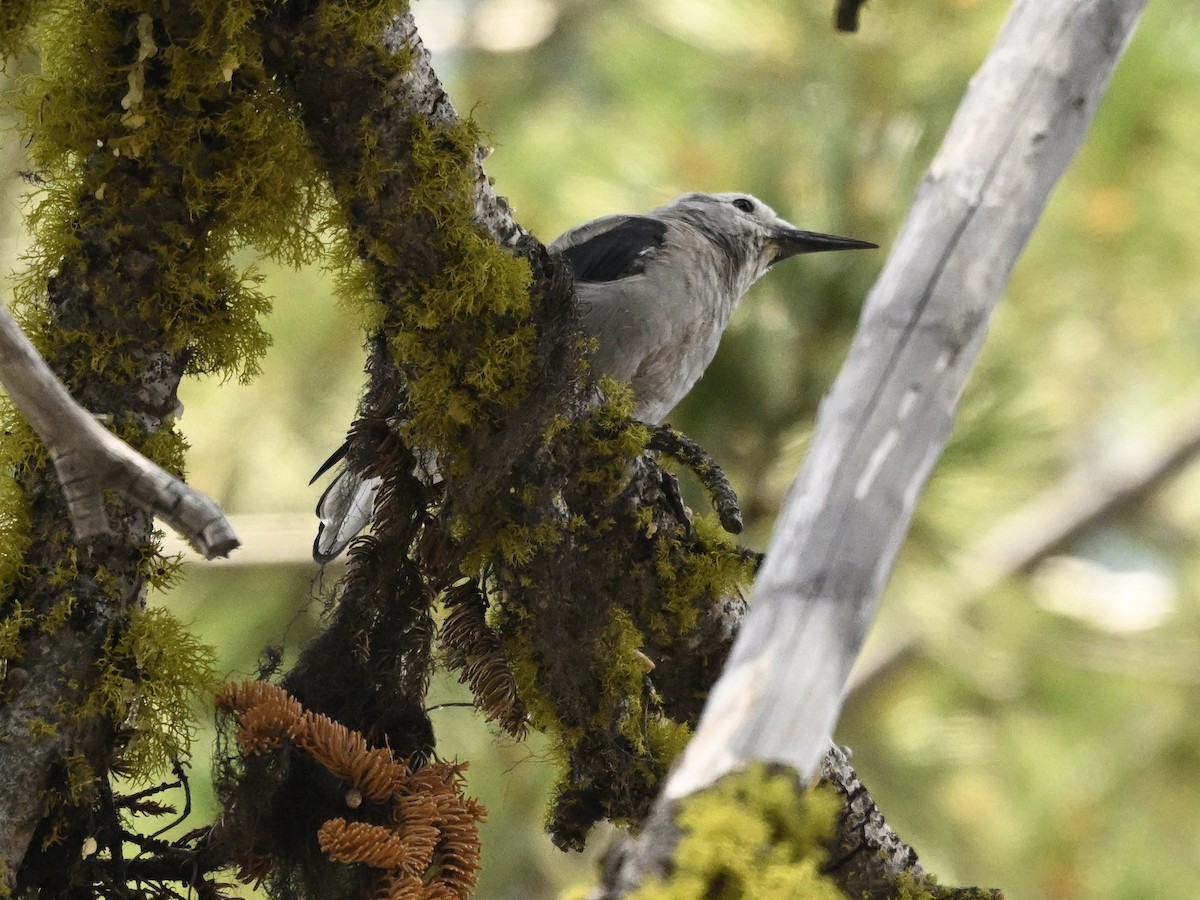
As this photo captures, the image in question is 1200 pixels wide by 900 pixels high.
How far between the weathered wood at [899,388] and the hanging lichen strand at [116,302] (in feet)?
2.82

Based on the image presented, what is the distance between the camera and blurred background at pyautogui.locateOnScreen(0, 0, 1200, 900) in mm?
3727

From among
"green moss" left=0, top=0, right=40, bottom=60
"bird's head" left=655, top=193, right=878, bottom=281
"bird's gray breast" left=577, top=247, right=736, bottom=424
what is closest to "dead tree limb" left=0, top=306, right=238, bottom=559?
"green moss" left=0, top=0, right=40, bottom=60

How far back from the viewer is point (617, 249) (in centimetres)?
314

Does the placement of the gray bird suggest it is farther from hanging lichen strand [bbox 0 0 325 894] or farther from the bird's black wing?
hanging lichen strand [bbox 0 0 325 894]

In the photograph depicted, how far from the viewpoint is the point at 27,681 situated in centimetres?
171

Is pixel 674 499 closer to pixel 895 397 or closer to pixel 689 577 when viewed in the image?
pixel 689 577

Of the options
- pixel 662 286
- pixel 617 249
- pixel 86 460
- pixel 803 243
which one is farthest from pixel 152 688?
pixel 803 243

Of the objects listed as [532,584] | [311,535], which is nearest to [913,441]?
[532,584]

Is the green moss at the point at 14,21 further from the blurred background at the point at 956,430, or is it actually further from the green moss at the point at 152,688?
the blurred background at the point at 956,430

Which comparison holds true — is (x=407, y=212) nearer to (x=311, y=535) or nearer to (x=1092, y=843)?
(x=311, y=535)

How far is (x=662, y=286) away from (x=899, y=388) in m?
1.63

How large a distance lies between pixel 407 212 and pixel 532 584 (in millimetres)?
598

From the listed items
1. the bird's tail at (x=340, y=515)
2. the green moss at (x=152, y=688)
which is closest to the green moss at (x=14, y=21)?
the green moss at (x=152, y=688)

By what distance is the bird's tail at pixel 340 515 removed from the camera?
2588 mm
